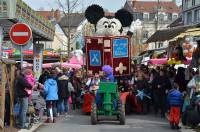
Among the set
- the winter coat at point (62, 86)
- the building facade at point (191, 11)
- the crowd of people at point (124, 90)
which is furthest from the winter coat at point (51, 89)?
the building facade at point (191, 11)

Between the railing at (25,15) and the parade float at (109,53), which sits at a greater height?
the railing at (25,15)

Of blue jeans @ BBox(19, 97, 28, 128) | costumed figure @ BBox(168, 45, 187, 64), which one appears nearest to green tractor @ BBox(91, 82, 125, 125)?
blue jeans @ BBox(19, 97, 28, 128)

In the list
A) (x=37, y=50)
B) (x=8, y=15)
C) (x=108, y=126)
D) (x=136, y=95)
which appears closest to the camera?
(x=8, y=15)

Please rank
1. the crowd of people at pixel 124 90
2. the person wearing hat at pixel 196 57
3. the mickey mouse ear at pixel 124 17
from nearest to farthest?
1. the crowd of people at pixel 124 90
2. the person wearing hat at pixel 196 57
3. the mickey mouse ear at pixel 124 17

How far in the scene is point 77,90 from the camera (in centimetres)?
2530

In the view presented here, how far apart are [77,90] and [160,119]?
5997 mm

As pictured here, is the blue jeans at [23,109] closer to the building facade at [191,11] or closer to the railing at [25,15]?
the railing at [25,15]

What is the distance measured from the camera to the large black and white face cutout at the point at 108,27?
2427 centimetres

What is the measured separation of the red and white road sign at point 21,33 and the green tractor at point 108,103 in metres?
3.45

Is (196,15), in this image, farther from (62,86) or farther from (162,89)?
(62,86)

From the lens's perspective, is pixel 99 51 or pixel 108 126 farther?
pixel 99 51

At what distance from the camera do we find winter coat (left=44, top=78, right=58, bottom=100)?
61.3 ft

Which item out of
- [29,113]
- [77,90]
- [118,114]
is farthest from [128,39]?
[29,113]

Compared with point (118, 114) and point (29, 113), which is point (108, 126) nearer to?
point (118, 114)
